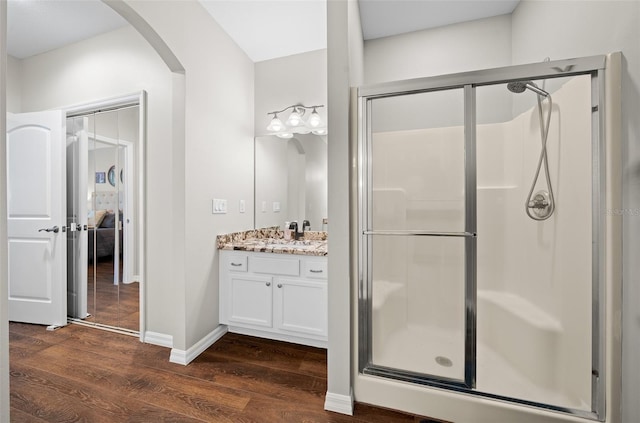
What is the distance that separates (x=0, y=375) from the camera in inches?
35.3

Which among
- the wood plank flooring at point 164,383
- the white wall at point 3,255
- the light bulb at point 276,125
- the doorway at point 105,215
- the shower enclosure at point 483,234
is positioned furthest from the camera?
the light bulb at point 276,125

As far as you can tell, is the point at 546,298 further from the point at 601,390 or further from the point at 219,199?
the point at 219,199

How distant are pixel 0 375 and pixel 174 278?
1088 millimetres

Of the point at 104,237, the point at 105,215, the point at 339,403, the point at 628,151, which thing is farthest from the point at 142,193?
the point at 628,151

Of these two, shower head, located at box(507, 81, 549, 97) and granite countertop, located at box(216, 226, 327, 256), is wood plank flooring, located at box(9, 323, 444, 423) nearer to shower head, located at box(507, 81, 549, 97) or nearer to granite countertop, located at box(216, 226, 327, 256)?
granite countertop, located at box(216, 226, 327, 256)

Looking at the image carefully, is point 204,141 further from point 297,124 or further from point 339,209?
point 339,209

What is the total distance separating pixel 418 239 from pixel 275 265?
1.15 metres

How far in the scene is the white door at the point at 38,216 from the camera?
246 centimetres

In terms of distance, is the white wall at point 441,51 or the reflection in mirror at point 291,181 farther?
the reflection in mirror at point 291,181

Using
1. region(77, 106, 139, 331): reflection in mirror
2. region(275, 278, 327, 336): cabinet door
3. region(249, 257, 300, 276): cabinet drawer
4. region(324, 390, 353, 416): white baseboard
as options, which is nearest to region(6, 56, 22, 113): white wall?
region(77, 106, 139, 331): reflection in mirror

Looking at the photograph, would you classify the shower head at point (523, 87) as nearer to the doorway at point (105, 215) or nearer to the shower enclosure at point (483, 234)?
the shower enclosure at point (483, 234)

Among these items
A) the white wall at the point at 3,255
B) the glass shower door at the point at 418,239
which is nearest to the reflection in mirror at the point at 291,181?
the glass shower door at the point at 418,239

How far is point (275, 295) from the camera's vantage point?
216 cm

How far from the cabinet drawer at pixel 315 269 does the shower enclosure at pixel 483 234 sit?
563 millimetres
